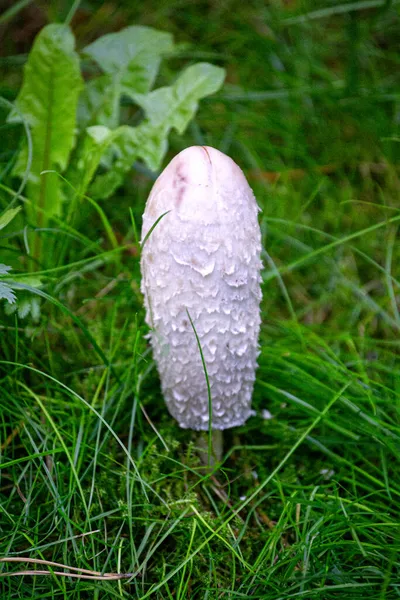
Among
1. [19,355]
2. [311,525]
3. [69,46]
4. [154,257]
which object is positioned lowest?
[311,525]

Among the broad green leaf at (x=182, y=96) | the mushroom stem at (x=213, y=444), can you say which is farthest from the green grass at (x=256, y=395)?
the broad green leaf at (x=182, y=96)

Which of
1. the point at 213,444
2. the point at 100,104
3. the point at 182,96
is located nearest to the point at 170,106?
the point at 182,96

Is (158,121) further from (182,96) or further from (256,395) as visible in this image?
(256,395)

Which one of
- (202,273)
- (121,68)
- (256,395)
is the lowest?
(256,395)

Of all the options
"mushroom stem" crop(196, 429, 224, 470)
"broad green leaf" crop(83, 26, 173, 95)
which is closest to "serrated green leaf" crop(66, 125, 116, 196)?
"broad green leaf" crop(83, 26, 173, 95)

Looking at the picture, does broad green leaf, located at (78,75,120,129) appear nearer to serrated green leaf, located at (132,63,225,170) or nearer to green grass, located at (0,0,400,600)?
serrated green leaf, located at (132,63,225,170)

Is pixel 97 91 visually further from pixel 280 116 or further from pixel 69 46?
pixel 280 116

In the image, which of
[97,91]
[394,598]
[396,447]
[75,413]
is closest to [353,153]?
[97,91]
